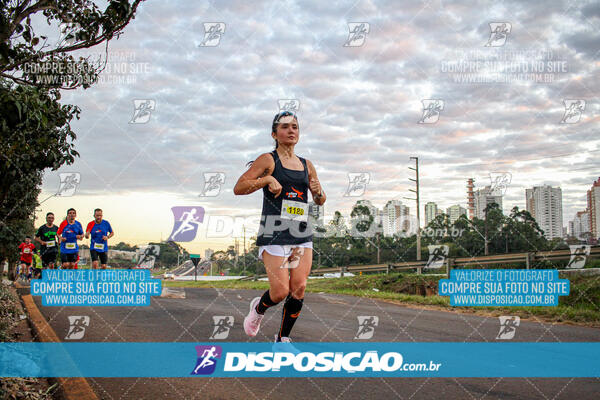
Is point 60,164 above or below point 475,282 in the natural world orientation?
above

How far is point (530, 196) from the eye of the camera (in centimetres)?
2348

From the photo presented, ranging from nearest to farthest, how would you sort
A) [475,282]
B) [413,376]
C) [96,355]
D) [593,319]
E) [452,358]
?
1. [413,376]
2. [96,355]
3. [452,358]
4. [593,319]
5. [475,282]

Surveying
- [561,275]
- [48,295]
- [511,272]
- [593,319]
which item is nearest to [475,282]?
[511,272]

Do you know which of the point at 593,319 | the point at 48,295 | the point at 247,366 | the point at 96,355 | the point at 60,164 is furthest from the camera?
the point at 48,295

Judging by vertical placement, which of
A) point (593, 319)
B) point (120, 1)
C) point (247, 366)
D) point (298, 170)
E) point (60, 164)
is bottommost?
point (593, 319)

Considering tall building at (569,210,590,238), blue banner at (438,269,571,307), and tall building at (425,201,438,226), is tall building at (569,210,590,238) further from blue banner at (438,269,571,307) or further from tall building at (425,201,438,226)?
tall building at (425,201,438,226)

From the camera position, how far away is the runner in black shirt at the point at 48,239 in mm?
13172

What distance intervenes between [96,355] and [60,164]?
2.46 m

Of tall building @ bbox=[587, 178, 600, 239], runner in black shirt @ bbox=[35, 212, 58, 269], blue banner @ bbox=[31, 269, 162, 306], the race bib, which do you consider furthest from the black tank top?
tall building @ bbox=[587, 178, 600, 239]

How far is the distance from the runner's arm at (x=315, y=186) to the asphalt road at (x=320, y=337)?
1.82 metres

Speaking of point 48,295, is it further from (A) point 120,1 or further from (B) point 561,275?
(B) point 561,275

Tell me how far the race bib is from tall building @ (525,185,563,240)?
71.4 ft

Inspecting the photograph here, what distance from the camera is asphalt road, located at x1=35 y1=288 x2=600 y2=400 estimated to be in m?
3.99

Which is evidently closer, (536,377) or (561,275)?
(536,377)
